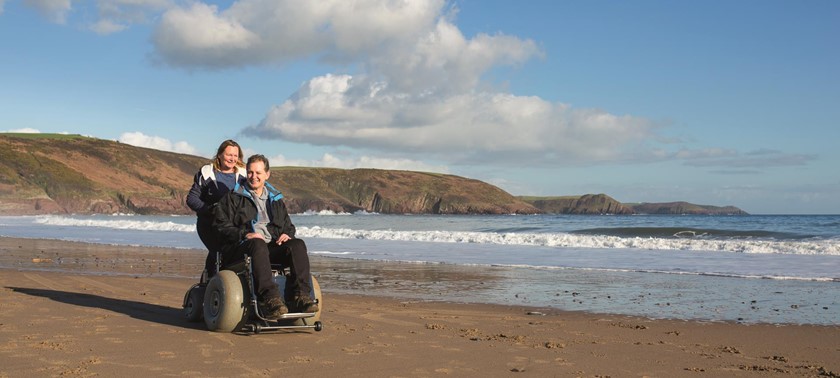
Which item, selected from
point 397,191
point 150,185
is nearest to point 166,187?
point 150,185

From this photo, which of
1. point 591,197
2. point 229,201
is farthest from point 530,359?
point 591,197

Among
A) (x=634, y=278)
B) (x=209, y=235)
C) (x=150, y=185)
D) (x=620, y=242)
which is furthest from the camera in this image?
(x=150, y=185)

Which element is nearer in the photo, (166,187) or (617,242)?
(617,242)

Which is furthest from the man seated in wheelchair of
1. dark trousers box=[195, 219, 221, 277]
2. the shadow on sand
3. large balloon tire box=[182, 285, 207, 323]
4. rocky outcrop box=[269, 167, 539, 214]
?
rocky outcrop box=[269, 167, 539, 214]

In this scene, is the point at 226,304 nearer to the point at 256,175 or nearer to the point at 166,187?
the point at 256,175

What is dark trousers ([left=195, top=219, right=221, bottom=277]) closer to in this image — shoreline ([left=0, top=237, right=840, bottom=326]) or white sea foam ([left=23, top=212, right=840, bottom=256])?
shoreline ([left=0, top=237, right=840, bottom=326])

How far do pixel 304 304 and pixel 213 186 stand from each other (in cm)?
171

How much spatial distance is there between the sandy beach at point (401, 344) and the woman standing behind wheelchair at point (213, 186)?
0.94 metres

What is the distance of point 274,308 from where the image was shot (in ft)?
21.7

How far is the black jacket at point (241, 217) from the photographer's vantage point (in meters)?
6.96

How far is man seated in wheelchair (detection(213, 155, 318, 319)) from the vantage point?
6.70 meters

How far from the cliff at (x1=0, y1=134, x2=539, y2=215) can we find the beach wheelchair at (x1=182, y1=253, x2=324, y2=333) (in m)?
78.6

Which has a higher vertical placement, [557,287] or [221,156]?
[221,156]

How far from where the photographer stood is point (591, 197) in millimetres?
162750
